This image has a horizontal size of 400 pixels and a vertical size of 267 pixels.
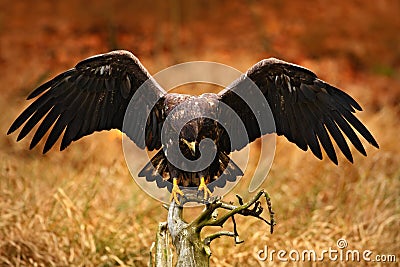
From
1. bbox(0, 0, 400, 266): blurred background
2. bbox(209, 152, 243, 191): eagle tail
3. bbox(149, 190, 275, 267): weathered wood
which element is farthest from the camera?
bbox(0, 0, 400, 266): blurred background

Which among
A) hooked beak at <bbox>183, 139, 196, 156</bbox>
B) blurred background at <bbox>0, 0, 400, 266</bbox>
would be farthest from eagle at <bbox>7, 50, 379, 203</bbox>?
blurred background at <bbox>0, 0, 400, 266</bbox>

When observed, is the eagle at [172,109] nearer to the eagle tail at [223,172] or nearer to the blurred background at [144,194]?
the eagle tail at [223,172]

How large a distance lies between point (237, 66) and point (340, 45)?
4084mm

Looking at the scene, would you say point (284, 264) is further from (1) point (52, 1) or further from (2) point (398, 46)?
(1) point (52, 1)

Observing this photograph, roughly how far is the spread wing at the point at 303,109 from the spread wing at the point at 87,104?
639mm

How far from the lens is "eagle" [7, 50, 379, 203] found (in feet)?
12.5

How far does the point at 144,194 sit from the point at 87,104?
6.73 feet

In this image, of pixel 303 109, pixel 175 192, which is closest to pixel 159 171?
pixel 175 192

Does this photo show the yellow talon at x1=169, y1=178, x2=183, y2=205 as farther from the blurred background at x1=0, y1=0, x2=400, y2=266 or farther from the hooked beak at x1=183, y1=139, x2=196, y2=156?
the blurred background at x1=0, y1=0, x2=400, y2=266

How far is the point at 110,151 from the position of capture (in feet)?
24.7

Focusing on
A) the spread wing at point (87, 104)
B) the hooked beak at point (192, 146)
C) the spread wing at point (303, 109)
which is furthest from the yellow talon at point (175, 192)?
the spread wing at point (303, 109)

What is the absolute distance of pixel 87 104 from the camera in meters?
4.08

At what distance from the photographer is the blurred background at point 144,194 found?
16.7 ft

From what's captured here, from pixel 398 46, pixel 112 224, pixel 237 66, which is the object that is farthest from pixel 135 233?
pixel 398 46
